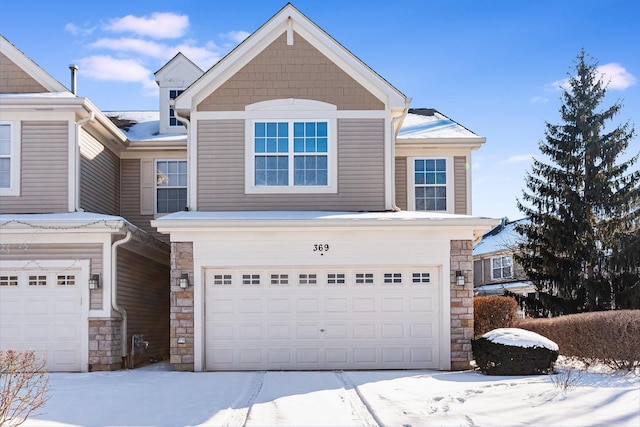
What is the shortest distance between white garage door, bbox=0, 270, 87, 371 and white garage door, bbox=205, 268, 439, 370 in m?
2.61

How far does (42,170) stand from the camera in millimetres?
15781

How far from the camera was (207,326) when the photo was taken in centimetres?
1465

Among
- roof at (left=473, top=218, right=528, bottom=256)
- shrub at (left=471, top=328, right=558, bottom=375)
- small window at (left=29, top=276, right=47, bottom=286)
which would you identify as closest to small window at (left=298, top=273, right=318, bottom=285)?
shrub at (left=471, top=328, right=558, bottom=375)

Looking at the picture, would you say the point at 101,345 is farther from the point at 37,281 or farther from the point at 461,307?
the point at 461,307

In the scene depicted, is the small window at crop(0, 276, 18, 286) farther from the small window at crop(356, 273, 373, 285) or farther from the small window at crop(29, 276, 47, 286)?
the small window at crop(356, 273, 373, 285)

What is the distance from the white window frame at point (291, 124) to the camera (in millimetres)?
15922

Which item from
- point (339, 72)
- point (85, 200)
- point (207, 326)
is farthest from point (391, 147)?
point (85, 200)

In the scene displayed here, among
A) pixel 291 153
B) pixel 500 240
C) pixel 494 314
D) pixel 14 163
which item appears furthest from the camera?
pixel 500 240

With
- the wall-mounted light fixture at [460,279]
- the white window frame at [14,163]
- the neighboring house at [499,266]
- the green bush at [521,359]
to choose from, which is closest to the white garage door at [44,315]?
the white window frame at [14,163]

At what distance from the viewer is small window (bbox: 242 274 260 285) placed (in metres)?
14.8

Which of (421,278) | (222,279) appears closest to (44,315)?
(222,279)

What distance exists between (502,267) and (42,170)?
21.4 metres

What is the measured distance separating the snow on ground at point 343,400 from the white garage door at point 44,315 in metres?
1.21

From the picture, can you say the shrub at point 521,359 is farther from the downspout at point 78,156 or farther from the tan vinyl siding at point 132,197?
the tan vinyl siding at point 132,197
